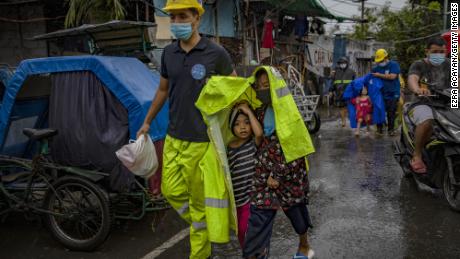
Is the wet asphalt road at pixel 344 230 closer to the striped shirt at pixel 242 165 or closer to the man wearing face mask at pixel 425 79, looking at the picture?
the man wearing face mask at pixel 425 79

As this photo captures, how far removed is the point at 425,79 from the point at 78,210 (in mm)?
4086

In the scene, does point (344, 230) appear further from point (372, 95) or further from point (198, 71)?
point (372, 95)

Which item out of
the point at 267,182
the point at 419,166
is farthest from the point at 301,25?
the point at 267,182

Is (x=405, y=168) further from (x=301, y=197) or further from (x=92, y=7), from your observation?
(x=92, y=7)

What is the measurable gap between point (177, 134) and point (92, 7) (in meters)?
6.63

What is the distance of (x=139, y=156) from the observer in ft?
11.8

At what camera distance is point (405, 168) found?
6180mm

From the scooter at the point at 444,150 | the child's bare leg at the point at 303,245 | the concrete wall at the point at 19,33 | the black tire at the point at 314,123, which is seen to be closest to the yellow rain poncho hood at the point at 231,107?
the child's bare leg at the point at 303,245

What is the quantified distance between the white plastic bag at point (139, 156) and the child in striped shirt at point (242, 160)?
0.72m

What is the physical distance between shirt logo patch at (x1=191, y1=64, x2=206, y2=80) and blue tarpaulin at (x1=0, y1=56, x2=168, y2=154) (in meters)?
0.98

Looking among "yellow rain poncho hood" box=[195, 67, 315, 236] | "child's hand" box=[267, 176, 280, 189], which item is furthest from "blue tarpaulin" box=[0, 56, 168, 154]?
"child's hand" box=[267, 176, 280, 189]

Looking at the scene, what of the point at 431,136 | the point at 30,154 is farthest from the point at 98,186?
the point at 431,136

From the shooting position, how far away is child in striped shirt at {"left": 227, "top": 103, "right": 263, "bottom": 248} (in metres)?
3.28

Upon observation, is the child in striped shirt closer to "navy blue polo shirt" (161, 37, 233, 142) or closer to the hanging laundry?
"navy blue polo shirt" (161, 37, 233, 142)
